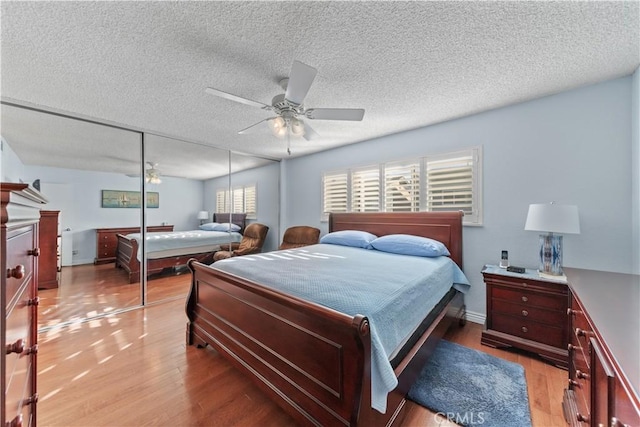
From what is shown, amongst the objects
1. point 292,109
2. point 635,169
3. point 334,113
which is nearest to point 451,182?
point 635,169

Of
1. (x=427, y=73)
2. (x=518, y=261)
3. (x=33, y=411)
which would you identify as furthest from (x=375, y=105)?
(x=33, y=411)

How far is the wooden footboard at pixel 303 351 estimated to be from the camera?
1.21 m

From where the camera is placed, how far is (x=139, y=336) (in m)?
2.55

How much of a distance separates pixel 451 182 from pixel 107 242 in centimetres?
466

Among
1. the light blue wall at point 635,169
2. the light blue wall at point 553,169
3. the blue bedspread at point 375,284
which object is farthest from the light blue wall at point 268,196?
the light blue wall at point 635,169

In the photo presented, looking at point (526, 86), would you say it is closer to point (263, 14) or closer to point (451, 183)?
point (451, 183)

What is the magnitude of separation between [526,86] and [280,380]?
125 inches

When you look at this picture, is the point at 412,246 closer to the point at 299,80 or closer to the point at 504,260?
the point at 504,260

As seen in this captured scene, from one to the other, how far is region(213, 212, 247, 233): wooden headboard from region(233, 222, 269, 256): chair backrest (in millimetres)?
150

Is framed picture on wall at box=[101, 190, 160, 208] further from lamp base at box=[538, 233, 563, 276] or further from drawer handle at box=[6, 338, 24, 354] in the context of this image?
lamp base at box=[538, 233, 563, 276]

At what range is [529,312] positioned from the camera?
7.21ft

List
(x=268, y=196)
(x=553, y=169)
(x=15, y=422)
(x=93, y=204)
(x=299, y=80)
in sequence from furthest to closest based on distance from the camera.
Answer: (x=268, y=196)
(x=93, y=204)
(x=553, y=169)
(x=299, y=80)
(x=15, y=422)

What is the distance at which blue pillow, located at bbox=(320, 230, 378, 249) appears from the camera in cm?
335

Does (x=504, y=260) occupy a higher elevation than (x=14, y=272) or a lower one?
lower
